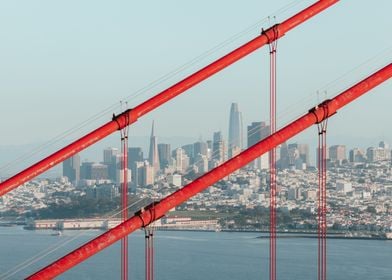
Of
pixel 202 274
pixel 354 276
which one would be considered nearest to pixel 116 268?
pixel 202 274

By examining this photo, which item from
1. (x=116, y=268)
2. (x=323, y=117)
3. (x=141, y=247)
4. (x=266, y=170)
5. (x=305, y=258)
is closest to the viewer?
(x=323, y=117)

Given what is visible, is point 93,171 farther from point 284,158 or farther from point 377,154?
point 377,154

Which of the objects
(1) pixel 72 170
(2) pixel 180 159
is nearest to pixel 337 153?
(2) pixel 180 159

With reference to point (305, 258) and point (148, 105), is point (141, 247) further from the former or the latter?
point (148, 105)

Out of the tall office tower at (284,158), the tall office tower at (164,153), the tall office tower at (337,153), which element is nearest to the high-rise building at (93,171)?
the tall office tower at (164,153)

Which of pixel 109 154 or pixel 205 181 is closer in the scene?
pixel 205 181

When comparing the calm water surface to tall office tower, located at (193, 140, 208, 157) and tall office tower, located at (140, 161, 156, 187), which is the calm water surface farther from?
tall office tower, located at (193, 140, 208, 157)

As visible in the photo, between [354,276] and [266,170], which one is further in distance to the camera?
[266,170]
